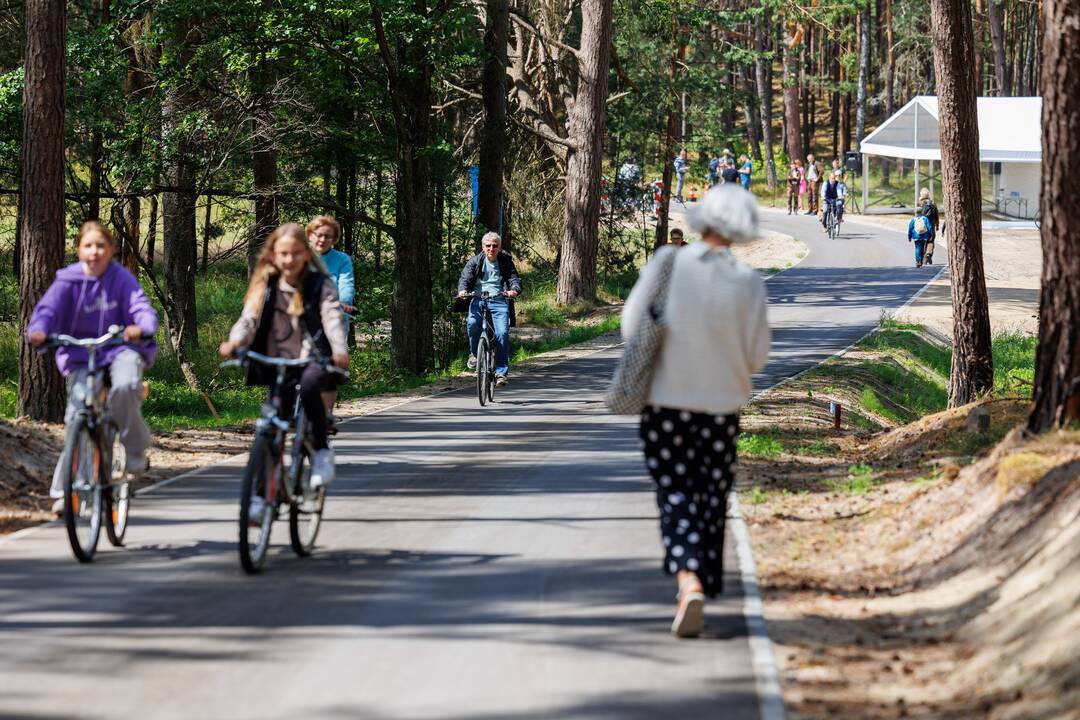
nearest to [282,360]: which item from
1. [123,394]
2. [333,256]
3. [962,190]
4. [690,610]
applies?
[123,394]

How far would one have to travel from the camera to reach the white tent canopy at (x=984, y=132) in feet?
186

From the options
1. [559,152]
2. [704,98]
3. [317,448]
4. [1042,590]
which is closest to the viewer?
[1042,590]

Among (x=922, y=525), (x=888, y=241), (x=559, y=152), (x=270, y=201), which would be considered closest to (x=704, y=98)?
(x=888, y=241)

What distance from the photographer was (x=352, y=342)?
24.8m

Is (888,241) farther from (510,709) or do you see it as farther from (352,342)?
(510,709)

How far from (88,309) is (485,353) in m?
9.45

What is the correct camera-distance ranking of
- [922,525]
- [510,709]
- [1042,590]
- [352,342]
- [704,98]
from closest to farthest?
[510,709] < [1042,590] < [922,525] < [352,342] < [704,98]

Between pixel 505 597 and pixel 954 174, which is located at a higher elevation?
pixel 954 174

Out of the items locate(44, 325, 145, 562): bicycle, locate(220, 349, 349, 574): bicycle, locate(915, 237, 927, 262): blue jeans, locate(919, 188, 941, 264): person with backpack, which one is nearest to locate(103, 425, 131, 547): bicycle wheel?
locate(44, 325, 145, 562): bicycle

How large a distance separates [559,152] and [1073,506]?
97.4ft

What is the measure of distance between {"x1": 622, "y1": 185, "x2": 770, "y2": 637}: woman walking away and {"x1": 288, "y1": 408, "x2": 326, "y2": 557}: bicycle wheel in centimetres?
242

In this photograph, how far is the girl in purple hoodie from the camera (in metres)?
8.68

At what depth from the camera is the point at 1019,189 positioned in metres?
60.6

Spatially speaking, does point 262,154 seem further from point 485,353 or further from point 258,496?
point 258,496
